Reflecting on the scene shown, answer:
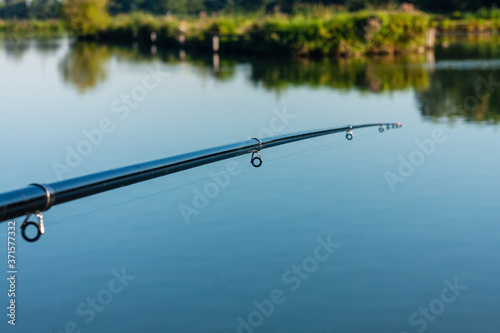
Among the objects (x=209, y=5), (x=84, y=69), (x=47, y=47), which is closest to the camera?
(x=84, y=69)

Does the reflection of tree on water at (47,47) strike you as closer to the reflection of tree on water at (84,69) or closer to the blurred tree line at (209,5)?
the reflection of tree on water at (84,69)

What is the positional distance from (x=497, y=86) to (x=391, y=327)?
13116 millimetres

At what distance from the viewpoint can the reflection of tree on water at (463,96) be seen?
1264 cm

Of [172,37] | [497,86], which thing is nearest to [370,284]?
[497,86]

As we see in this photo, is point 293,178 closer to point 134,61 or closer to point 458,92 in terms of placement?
point 458,92

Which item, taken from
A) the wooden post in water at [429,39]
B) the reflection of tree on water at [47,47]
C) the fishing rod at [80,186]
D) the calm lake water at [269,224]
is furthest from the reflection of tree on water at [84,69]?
the fishing rod at [80,186]

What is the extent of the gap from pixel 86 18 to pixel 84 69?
90.4 ft

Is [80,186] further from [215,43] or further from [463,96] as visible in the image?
[215,43]

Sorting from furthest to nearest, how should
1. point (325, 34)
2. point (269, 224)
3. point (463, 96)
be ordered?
1. point (325, 34)
2. point (463, 96)
3. point (269, 224)

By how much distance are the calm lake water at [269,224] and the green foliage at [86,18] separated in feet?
120

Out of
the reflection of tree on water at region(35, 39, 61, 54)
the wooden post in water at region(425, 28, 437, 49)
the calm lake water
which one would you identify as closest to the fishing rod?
the calm lake water

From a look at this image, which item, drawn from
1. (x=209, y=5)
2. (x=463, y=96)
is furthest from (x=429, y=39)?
(x=209, y=5)

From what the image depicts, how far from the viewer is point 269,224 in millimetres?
6488

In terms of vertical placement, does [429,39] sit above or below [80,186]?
below
